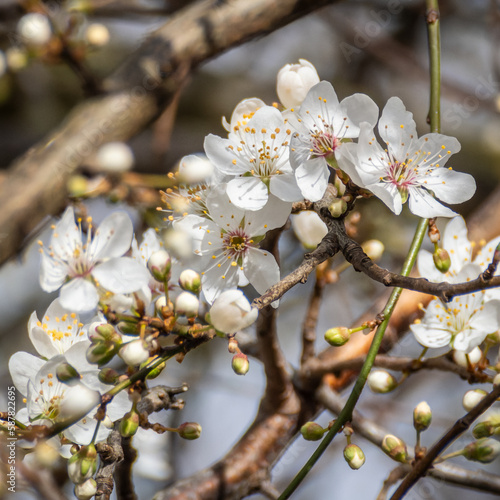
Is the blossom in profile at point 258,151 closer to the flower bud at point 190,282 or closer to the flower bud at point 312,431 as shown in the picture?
the flower bud at point 190,282

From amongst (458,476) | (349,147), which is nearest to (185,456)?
(458,476)

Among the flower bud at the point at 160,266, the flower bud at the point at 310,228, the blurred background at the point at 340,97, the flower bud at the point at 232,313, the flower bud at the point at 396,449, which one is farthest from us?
the blurred background at the point at 340,97

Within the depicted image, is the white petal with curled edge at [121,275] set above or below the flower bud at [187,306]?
above

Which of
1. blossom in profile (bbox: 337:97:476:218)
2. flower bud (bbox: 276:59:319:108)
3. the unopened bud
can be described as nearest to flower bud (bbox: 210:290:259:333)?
blossom in profile (bbox: 337:97:476:218)

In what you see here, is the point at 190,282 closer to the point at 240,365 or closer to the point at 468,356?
the point at 240,365

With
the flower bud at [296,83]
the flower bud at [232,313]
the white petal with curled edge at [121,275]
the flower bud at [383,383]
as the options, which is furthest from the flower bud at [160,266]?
the flower bud at [383,383]

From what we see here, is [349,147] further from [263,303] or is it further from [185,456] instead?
[185,456]
